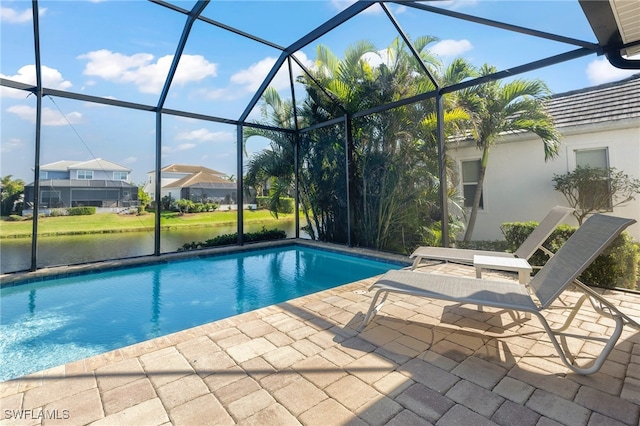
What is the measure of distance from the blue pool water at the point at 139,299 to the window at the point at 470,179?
15.1 feet

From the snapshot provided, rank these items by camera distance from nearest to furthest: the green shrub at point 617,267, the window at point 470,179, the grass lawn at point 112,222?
the green shrub at point 617,267 → the grass lawn at point 112,222 → the window at point 470,179

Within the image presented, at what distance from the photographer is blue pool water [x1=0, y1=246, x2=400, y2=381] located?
12.3 feet

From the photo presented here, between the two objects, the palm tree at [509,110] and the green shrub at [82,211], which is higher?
the palm tree at [509,110]

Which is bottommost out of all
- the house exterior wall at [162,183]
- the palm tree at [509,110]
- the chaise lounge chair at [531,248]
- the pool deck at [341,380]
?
the pool deck at [341,380]

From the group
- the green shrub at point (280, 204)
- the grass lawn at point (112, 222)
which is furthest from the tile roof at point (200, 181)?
the green shrub at point (280, 204)

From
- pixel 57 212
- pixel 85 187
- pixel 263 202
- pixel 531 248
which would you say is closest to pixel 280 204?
pixel 263 202

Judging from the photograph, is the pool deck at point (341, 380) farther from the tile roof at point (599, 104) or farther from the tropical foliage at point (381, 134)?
the tile roof at point (599, 104)

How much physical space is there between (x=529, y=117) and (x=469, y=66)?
78.5 inches

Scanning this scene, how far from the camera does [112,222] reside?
749 centimetres

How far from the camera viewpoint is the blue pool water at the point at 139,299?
376 cm

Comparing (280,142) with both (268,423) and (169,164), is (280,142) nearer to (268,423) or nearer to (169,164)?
(169,164)

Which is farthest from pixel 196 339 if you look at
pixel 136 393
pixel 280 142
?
pixel 280 142

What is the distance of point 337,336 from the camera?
3.12 meters

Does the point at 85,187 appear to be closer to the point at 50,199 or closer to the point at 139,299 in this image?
the point at 50,199
